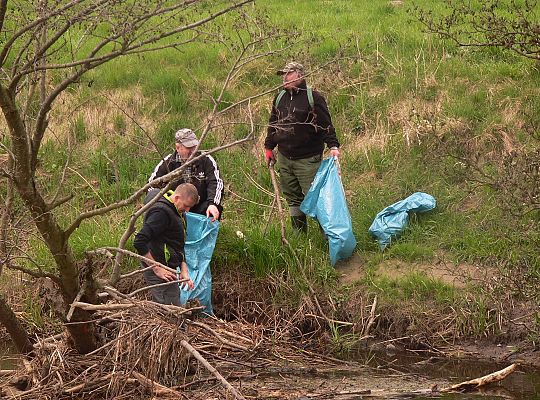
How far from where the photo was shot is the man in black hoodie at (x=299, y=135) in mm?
9617

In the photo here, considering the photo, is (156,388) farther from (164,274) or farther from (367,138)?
(367,138)

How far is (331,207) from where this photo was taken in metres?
9.71

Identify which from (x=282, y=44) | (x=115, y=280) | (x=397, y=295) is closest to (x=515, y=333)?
(x=397, y=295)

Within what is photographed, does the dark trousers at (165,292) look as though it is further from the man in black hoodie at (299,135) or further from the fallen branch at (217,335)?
the man in black hoodie at (299,135)

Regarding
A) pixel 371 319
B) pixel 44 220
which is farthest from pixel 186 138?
pixel 371 319

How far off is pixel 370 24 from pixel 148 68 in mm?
3030

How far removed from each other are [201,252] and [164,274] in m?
1.43

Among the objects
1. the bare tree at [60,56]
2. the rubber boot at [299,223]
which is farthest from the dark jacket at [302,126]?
the bare tree at [60,56]

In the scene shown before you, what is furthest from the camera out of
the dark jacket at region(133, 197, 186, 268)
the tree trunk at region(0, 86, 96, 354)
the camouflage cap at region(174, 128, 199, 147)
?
the camouflage cap at region(174, 128, 199, 147)

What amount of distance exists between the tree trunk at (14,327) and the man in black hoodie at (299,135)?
114 inches

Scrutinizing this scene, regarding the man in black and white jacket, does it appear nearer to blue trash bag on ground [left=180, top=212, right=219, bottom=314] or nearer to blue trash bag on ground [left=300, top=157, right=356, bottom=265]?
blue trash bag on ground [left=180, top=212, right=219, bottom=314]

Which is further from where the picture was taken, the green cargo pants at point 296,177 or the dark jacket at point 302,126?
the green cargo pants at point 296,177

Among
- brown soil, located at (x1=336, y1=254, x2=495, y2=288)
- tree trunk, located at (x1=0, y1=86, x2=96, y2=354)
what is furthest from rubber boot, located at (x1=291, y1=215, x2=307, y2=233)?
tree trunk, located at (x1=0, y1=86, x2=96, y2=354)

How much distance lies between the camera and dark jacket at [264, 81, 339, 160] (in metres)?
9.66
